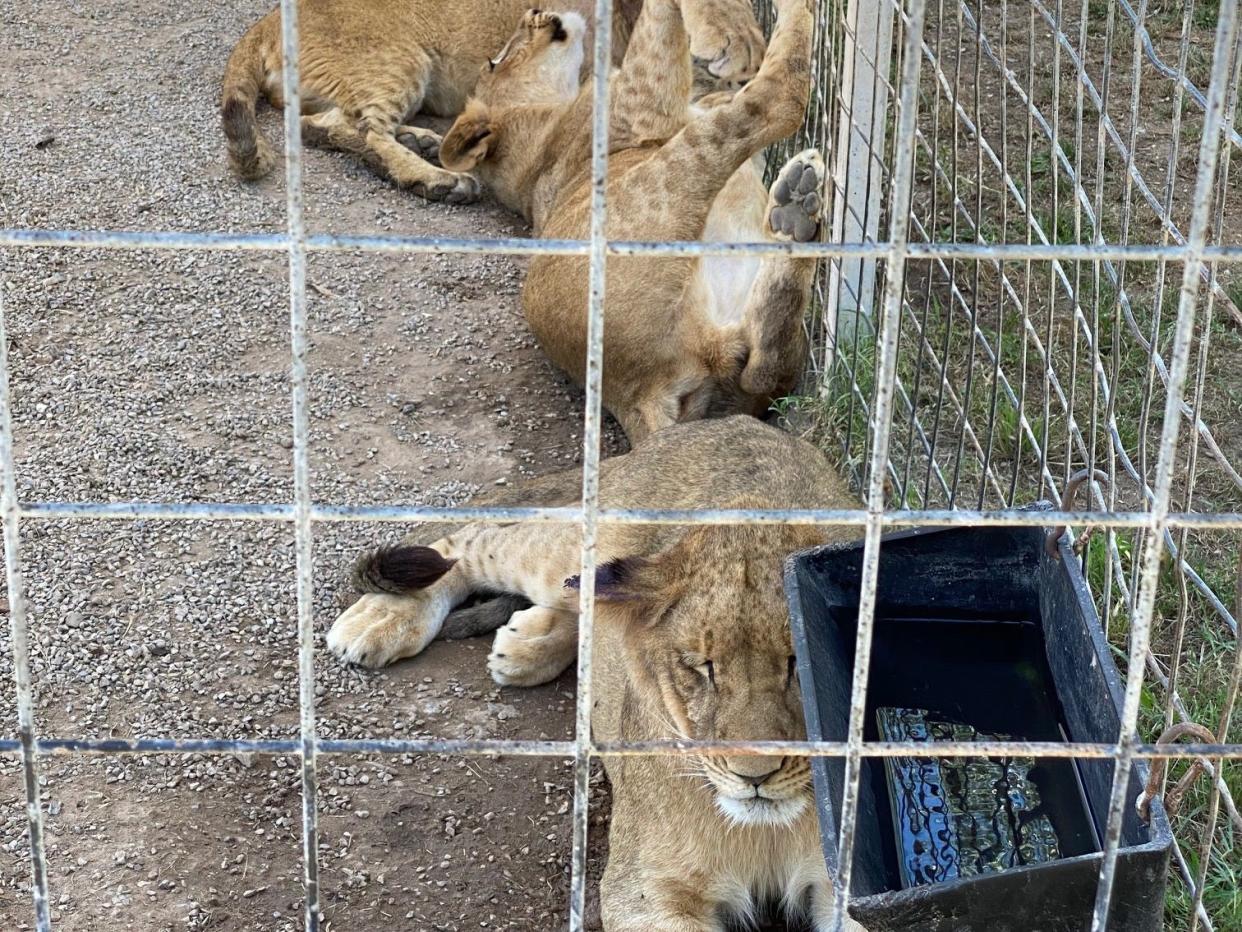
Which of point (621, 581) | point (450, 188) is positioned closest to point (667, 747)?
point (621, 581)

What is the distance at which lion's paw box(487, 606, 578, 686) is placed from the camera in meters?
4.25

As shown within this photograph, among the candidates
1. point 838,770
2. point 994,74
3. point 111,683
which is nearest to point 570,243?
point 838,770

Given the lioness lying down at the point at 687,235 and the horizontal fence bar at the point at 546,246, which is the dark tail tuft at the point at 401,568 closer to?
the lioness lying down at the point at 687,235

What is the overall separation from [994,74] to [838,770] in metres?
5.30

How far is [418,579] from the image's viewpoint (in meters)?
A: 4.28

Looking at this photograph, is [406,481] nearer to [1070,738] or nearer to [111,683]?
[111,683]

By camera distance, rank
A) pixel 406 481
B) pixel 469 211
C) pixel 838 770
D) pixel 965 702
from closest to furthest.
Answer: pixel 838 770 → pixel 965 702 → pixel 406 481 → pixel 469 211

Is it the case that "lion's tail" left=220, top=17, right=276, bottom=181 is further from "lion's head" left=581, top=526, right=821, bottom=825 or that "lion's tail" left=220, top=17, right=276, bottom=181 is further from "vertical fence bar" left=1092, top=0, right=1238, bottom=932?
"vertical fence bar" left=1092, top=0, right=1238, bottom=932

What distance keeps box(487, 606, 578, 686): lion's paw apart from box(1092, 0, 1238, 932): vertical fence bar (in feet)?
6.98

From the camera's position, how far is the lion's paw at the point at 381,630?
14.1 feet

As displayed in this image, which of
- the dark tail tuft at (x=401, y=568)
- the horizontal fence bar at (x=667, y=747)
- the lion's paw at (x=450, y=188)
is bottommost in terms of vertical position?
the dark tail tuft at (x=401, y=568)

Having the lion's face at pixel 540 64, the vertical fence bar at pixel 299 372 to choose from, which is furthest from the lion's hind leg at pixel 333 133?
the vertical fence bar at pixel 299 372

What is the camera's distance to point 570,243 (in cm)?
194

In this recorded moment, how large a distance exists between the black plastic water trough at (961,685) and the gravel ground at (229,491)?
82 centimetres
